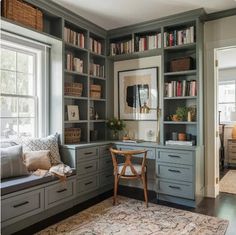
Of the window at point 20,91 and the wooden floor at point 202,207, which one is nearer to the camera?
the wooden floor at point 202,207

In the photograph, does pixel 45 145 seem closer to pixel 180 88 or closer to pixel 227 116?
pixel 180 88

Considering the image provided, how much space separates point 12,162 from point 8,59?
55.3 inches

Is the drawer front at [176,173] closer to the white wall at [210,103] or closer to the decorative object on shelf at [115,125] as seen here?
the white wall at [210,103]

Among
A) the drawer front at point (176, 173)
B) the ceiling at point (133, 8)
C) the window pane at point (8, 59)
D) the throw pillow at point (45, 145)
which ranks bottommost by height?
the drawer front at point (176, 173)

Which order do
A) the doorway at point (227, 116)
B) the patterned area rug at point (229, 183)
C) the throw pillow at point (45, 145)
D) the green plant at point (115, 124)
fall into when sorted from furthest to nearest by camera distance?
1. the doorway at point (227, 116)
2. the green plant at point (115, 124)
3. the patterned area rug at point (229, 183)
4. the throw pillow at point (45, 145)

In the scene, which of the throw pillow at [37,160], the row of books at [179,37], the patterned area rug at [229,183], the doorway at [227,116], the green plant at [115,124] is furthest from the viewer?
the doorway at [227,116]

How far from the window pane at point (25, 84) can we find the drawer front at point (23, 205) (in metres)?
1.45

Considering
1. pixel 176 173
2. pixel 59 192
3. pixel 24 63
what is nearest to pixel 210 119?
pixel 176 173

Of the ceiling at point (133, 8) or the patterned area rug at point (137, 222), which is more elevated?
the ceiling at point (133, 8)

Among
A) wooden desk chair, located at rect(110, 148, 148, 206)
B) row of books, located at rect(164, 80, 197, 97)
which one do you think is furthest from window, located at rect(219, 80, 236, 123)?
wooden desk chair, located at rect(110, 148, 148, 206)

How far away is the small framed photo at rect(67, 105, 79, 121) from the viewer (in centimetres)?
375

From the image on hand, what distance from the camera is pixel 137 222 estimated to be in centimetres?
272

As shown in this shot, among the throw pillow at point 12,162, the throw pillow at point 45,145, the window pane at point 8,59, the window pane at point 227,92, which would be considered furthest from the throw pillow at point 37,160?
the window pane at point 227,92

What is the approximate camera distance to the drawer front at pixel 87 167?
3289 mm
